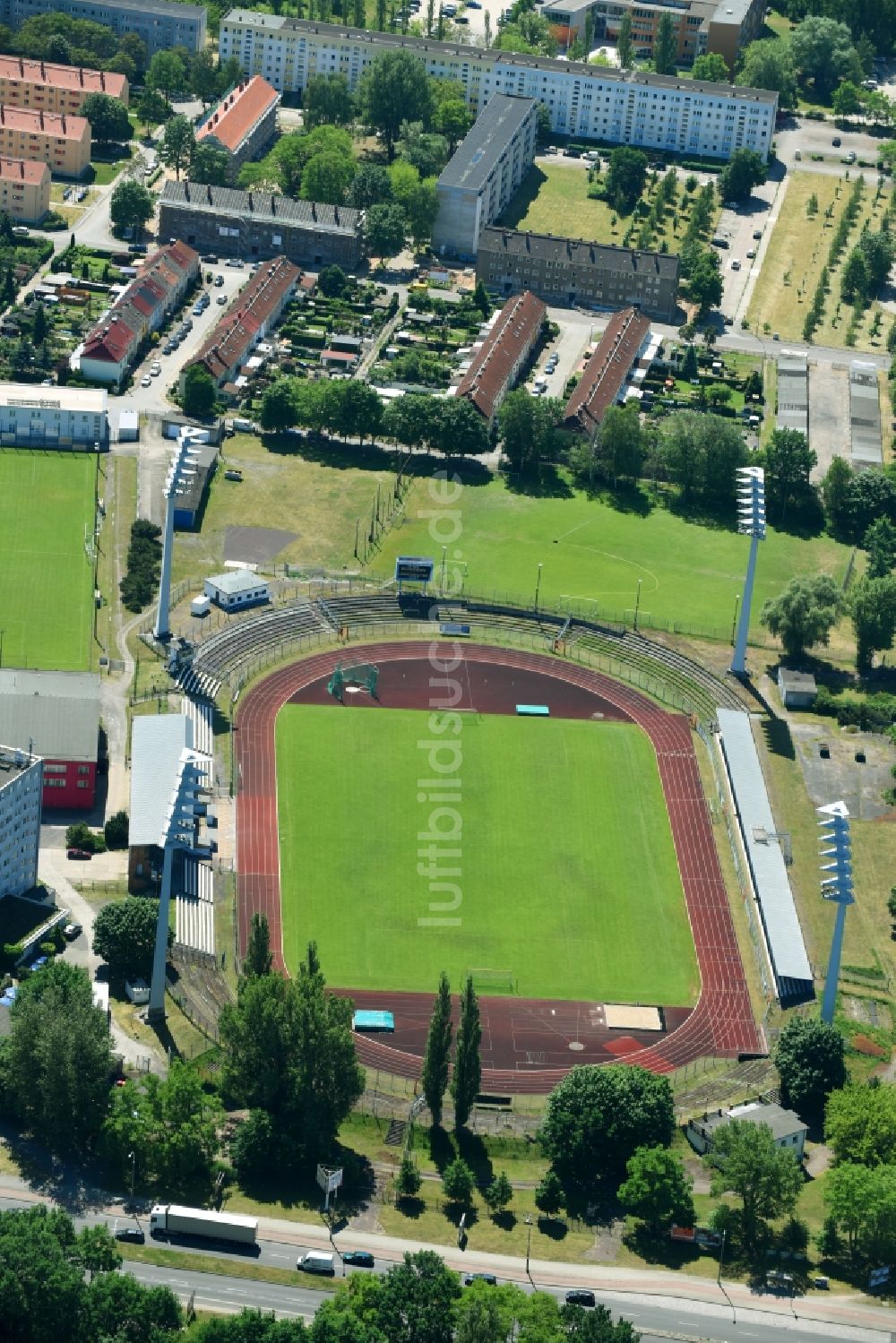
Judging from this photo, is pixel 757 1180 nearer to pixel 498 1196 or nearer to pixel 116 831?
pixel 498 1196

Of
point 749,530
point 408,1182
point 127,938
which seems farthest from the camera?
point 749,530

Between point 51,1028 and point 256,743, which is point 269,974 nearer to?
point 51,1028

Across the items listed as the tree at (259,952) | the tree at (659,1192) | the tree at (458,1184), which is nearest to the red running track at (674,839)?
the tree at (259,952)

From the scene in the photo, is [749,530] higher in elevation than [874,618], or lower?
higher

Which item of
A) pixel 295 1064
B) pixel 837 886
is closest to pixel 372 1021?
pixel 295 1064

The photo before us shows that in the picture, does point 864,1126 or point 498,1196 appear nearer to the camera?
point 498,1196

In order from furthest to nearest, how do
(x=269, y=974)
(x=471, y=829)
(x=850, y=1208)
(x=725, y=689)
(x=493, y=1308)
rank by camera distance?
(x=725, y=689) → (x=471, y=829) → (x=269, y=974) → (x=850, y=1208) → (x=493, y=1308)

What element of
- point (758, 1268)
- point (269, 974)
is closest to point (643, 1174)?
point (758, 1268)
